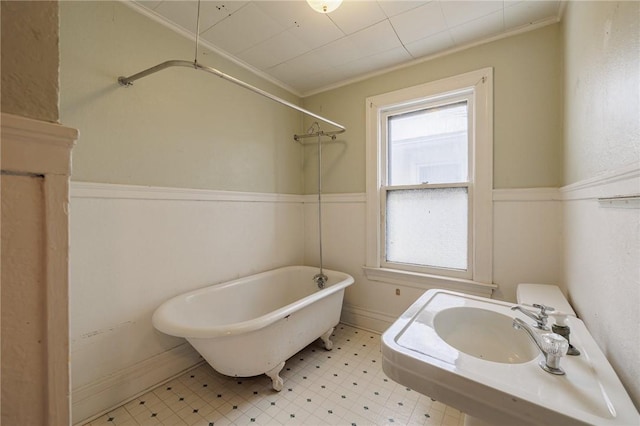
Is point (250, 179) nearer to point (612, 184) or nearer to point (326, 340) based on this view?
point (326, 340)

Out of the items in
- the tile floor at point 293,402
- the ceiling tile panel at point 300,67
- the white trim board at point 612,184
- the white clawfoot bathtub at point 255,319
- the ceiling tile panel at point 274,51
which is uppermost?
the ceiling tile panel at point 300,67

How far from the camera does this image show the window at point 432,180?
1965mm

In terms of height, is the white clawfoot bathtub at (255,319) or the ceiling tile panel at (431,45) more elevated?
the ceiling tile panel at (431,45)

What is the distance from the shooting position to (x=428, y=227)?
226 centimetres

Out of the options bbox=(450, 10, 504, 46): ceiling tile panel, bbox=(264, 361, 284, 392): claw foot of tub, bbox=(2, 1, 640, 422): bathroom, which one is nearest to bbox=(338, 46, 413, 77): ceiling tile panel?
bbox=(2, 1, 640, 422): bathroom

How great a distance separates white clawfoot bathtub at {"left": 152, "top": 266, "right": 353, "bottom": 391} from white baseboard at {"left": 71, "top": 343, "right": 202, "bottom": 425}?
305 millimetres

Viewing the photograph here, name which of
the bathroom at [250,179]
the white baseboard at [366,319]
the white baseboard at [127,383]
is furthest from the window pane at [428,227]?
the white baseboard at [127,383]

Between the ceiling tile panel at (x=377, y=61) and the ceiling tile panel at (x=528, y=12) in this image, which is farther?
the ceiling tile panel at (x=377, y=61)

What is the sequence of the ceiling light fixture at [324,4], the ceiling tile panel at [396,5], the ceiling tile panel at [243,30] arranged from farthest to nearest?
1. the ceiling tile panel at [243,30]
2. the ceiling tile panel at [396,5]
3. the ceiling light fixture at [324,4]

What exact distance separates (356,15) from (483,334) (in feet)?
6.46

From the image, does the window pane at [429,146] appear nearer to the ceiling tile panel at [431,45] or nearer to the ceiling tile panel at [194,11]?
the ceiling tile panel at [431,45]

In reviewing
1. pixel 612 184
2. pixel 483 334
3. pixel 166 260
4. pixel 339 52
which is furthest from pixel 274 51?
pixel 483 334

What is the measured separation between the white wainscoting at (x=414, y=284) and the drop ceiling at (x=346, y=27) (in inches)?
45.5

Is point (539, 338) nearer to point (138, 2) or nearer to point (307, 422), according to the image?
point (307, 422)
